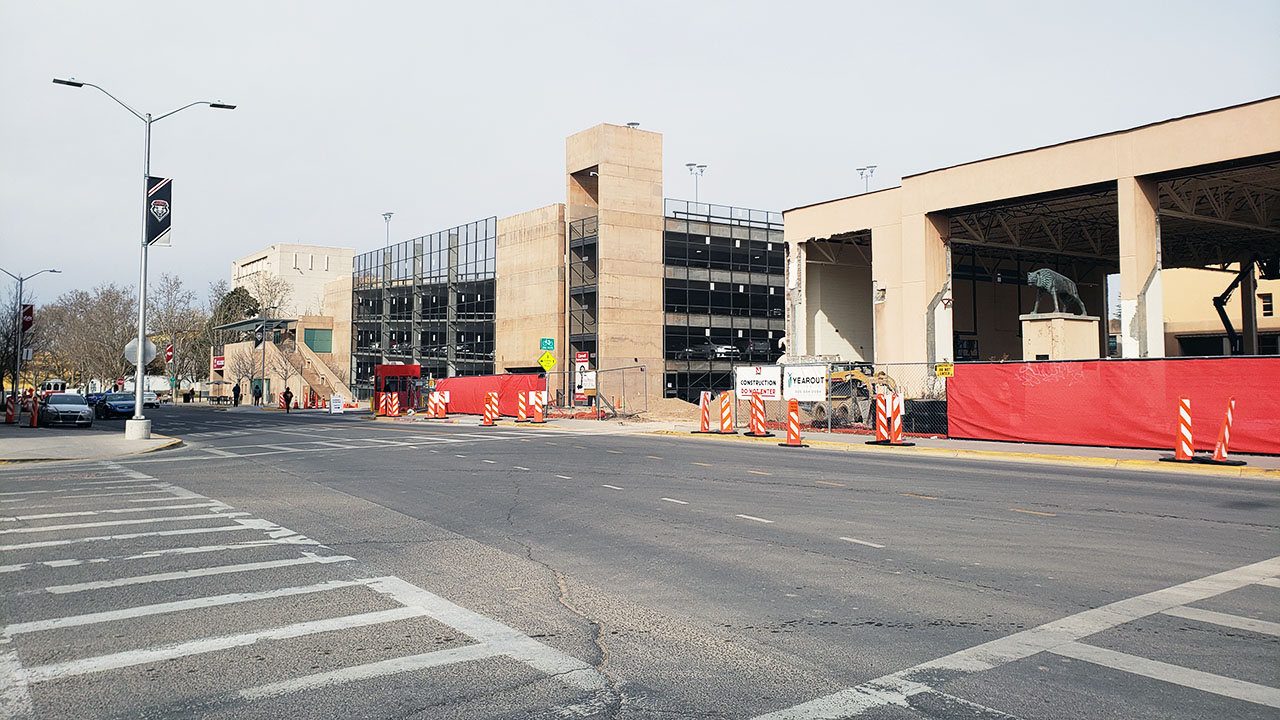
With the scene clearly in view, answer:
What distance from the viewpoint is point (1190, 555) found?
8.81 meters

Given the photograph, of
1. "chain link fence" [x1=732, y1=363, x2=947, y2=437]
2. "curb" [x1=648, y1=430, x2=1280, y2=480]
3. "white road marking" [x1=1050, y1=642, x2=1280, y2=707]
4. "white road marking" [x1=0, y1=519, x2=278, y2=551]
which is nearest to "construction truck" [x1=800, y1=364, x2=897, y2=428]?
"chain link fence" [x1=732, y1=363, x2=947, y2=437]

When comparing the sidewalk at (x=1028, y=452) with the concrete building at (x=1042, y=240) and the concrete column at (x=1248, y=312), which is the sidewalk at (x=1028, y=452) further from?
the concrete column at (x=1248, y=312)

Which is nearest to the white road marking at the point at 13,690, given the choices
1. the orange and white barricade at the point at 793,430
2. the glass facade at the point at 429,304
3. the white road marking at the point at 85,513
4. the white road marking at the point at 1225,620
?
the white road marking at the point at 85,513

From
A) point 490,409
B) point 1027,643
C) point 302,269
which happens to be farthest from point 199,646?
point 302,269

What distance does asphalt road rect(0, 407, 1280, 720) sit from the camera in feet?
16.0

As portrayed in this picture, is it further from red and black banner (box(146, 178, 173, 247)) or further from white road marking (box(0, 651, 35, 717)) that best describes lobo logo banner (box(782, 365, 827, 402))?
white road marking (box(0, 651, 35, 717))

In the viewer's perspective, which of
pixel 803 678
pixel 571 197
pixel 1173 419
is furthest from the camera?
pixel 571 197

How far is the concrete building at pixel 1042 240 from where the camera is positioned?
29922 mm

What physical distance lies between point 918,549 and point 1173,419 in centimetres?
1545

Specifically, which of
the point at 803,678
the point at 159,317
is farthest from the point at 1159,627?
the point at 159,317

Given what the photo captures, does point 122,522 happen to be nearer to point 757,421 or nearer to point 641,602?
point 641,602

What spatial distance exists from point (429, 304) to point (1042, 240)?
47.0 meters

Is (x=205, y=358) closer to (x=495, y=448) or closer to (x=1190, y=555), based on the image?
(x=495, y=448)

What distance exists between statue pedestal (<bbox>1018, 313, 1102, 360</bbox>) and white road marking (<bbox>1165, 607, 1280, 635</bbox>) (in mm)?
30970
